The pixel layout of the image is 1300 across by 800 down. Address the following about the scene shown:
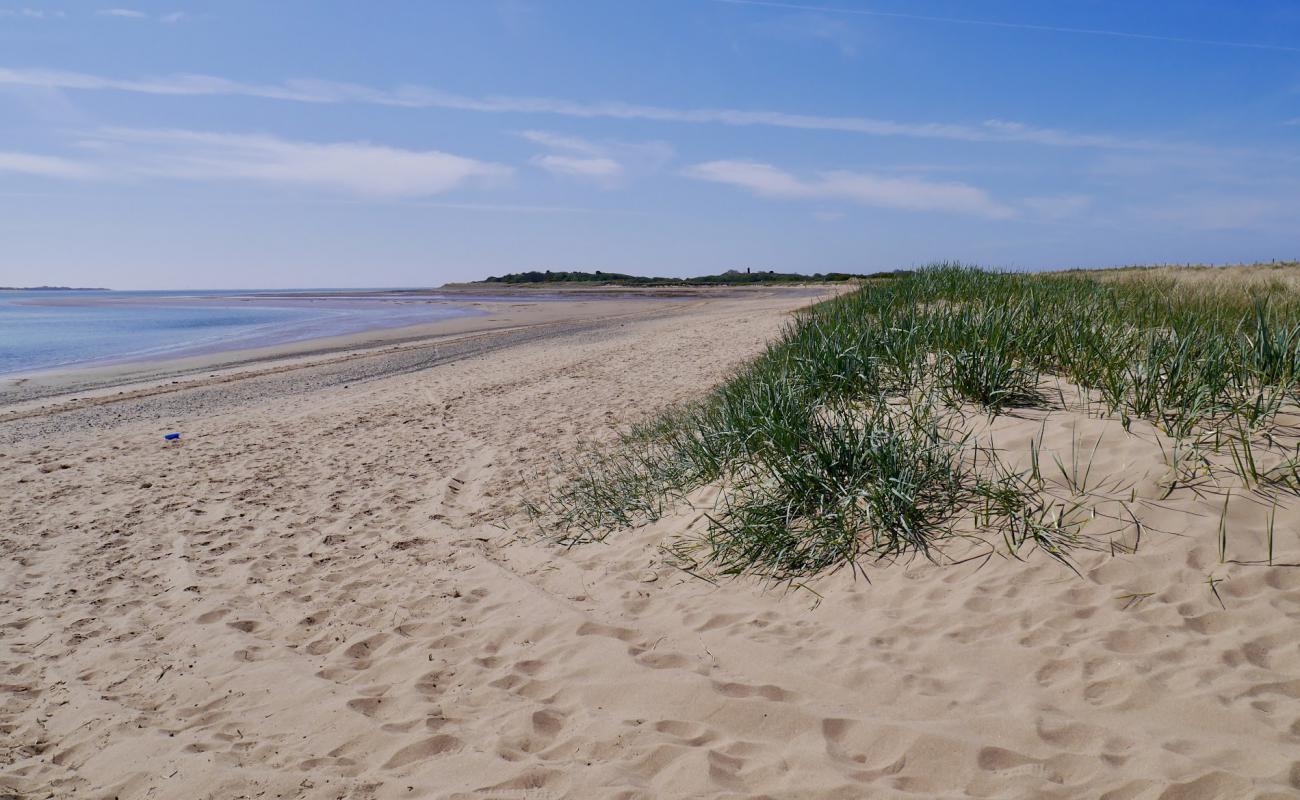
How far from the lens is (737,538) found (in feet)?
15.3

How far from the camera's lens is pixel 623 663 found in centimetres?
364

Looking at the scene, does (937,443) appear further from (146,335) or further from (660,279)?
(660,279)

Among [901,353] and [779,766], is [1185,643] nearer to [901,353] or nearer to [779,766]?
[779,766]

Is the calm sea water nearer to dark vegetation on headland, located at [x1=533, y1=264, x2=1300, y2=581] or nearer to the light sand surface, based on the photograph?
the light sand surface

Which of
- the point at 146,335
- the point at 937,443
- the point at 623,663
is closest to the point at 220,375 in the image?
the point at 146,335

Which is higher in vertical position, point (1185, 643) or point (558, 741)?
point (1185, 643)

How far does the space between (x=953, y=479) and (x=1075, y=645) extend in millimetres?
1489

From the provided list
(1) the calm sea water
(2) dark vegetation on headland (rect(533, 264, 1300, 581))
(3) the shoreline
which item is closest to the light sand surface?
(2) dark vegetation on headland (rect(533, 264, 1300, 581))

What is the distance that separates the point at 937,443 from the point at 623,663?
2414 millimetres

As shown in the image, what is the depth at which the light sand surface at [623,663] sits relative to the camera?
2.75 m

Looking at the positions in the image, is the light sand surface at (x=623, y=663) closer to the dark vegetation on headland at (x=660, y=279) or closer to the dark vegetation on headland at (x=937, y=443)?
the dark vegetation on headland at (x=937, y=443)

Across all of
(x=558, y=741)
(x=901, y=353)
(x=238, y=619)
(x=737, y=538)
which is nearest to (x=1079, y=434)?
(x=901, y=353)

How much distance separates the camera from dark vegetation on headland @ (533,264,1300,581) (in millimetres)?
4258

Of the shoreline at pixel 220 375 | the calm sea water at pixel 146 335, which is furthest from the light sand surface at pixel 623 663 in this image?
the calm sea water at pixel 146 335
